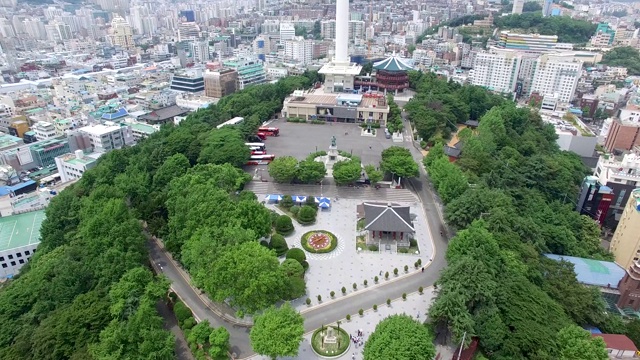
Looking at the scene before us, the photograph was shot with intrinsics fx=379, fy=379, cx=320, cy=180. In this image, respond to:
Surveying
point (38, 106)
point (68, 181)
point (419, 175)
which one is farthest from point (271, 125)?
point (38, 106)

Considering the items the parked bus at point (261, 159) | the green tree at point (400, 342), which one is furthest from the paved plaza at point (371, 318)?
the parked bus at point (261, 159)

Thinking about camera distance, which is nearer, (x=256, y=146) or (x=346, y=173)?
(x=346, y=173)

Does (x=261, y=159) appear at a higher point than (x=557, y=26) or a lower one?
lower

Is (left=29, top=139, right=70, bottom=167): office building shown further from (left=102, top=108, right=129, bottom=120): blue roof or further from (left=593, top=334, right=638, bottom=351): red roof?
(left=593, top=334, right=638, bottom=351): red roof

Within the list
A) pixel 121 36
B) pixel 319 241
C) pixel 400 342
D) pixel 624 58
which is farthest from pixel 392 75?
pixel 121 36

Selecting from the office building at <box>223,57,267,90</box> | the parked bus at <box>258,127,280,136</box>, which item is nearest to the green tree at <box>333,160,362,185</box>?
the parked bus at <box>258,127,280,136</box>

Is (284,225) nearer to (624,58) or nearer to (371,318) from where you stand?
(371,318)
